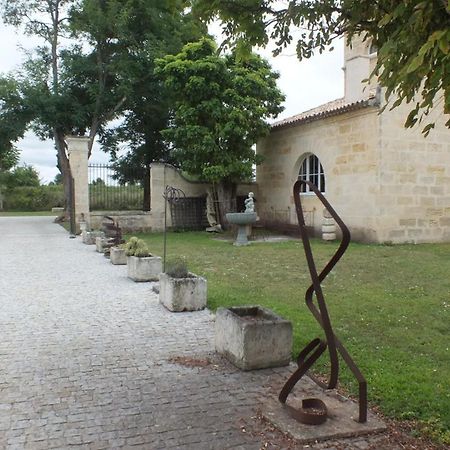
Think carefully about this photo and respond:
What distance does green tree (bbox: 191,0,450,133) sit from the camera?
87.9 inches

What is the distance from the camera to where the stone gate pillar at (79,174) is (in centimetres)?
1770

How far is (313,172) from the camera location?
1661 cm

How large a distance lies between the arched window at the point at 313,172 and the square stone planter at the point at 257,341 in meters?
12.3

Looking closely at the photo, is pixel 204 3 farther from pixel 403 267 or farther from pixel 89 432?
pixel 403 267

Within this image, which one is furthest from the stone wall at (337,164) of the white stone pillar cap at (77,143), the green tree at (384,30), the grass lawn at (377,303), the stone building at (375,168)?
the green tree at (384,30)

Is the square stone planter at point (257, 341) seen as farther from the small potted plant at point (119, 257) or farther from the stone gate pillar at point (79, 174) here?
the stone gate pillar at point (79, 174)

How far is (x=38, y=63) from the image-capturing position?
22.6 meters

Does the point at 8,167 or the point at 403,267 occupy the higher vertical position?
the point at 8,167

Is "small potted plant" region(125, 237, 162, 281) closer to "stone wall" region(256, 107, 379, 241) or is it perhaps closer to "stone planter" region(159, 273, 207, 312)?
"stone planter" region(159, 273, 207, 312)

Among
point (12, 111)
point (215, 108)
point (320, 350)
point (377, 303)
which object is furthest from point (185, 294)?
point (12, 111)

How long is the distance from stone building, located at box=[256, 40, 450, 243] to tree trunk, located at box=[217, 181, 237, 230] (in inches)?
118

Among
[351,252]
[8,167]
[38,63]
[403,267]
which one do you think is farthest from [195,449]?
[8,167]

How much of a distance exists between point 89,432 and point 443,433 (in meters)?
2.26

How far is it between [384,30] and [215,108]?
1279 centimetres
